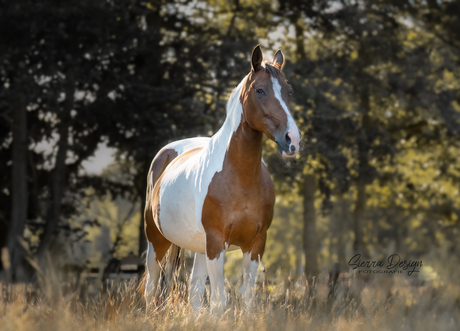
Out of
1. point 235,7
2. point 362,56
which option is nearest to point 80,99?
point 235,7

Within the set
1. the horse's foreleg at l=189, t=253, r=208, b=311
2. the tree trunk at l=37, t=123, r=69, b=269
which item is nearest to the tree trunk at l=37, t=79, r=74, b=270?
the tree trunk at l=37, t=123, r=69, b=269

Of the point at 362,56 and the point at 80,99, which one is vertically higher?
the point at 362,56

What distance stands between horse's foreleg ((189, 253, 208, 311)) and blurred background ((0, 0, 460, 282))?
173 inches

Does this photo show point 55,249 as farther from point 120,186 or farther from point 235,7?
point 235,7

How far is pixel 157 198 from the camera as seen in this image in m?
5.66

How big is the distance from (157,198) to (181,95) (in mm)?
7040

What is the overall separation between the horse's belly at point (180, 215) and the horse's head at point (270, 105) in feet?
3.68

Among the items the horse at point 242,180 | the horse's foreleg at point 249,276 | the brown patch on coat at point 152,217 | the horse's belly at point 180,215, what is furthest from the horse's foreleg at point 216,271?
the brown patch on coat at point 152,217

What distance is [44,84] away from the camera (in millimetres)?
11305

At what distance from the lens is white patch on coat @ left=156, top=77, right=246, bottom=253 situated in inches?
177

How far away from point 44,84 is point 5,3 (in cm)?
201

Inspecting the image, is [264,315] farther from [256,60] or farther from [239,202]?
[256,60]

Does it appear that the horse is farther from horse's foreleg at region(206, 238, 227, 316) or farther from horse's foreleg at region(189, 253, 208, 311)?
horse's foreleg at region(189, 253, 208, 311)

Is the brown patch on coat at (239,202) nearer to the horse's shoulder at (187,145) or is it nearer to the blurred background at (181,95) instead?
the horse's shoulder at (187,145)
